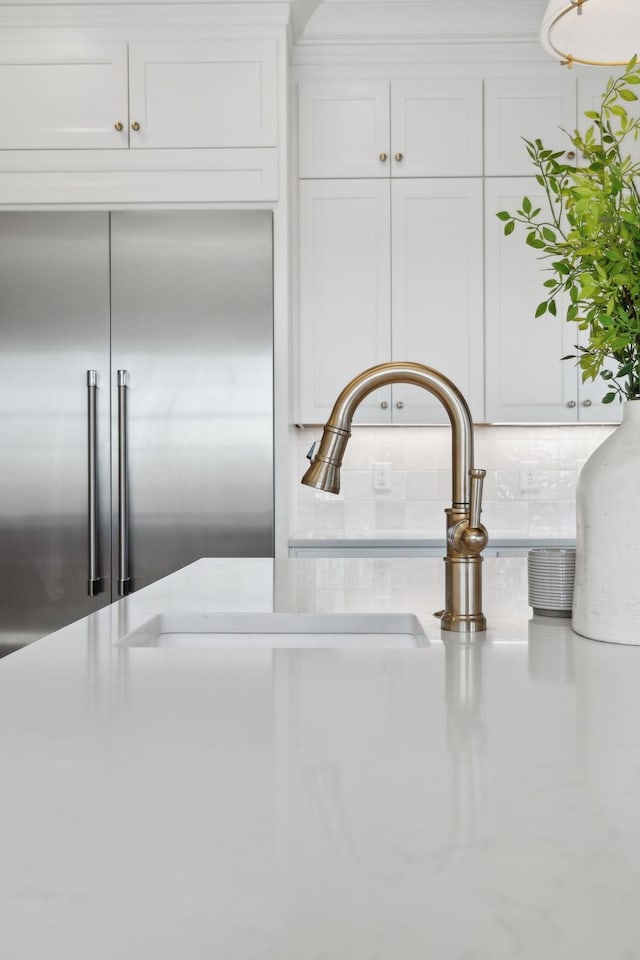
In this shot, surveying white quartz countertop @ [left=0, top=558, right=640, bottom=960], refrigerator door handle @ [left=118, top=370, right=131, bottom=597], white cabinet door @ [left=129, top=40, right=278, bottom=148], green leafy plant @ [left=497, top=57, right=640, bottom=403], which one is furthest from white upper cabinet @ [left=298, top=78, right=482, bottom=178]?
white quartz countertop @ [left=0, top=558, right=640, bottom=960]

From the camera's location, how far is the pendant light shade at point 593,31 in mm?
1495

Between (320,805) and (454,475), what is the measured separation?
0.58m

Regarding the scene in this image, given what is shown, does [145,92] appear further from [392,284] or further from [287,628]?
[287,628]

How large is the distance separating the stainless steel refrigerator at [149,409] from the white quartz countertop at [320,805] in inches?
75.9

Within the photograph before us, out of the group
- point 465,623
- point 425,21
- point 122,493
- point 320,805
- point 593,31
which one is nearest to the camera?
point 320,805

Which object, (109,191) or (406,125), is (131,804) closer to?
(109,191)

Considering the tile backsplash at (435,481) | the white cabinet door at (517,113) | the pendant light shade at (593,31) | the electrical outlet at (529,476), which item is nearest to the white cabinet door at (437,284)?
the white cabinet door at (517,113)

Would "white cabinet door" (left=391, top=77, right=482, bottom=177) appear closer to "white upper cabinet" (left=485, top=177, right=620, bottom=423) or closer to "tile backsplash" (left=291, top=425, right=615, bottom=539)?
"white upper cabinet" (left=485, top=177, right=620, bottom=423)

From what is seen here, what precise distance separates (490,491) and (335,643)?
2407 millimetres

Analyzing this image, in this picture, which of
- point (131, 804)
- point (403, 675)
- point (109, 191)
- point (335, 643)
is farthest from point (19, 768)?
point (109, 191)

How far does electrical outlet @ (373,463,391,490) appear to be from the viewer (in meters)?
3.36

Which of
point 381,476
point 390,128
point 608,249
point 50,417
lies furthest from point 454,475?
point 390,128

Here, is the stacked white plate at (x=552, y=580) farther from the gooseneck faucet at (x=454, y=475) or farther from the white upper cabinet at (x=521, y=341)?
the white upper cabinet at (x=521, y=341)

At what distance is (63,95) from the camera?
2.81m
